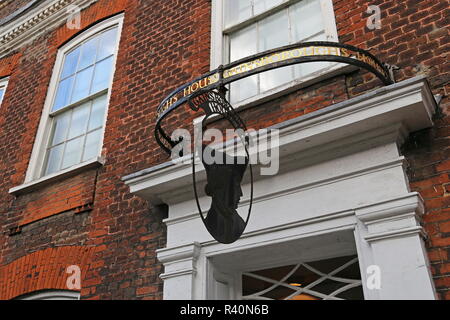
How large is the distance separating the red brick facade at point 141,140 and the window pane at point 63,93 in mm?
224

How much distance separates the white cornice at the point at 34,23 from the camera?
7.00 m

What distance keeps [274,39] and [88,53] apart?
3.12 metres

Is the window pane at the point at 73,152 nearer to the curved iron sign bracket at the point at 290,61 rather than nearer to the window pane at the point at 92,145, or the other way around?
the window pane at the point at 92,145

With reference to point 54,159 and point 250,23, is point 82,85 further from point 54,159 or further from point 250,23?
point 250,23

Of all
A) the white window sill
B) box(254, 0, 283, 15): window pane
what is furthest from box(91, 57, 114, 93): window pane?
box(254, 0, 283, 15): window pane

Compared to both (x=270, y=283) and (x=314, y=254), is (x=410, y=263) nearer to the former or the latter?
(x=314, y=254)

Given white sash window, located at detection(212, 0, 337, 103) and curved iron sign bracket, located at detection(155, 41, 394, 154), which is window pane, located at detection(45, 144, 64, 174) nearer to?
white sash window, located at detection(212, 0, 337, 103)

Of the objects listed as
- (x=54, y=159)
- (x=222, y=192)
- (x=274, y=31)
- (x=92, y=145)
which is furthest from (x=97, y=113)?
(x=222, y=192)

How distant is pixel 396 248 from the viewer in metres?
2.71

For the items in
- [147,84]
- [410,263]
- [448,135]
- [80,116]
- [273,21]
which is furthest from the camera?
[80,116]

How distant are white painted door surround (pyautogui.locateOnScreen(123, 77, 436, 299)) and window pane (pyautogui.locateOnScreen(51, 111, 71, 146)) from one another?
7.84 feet
